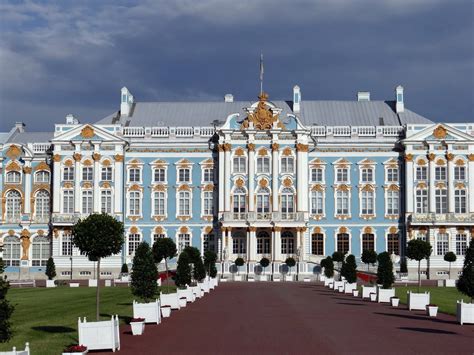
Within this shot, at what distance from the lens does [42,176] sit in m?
79.1

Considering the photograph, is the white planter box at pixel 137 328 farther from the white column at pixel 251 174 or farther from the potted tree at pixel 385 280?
the white column at pixel 251 174

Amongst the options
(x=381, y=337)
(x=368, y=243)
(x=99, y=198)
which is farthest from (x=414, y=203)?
(x=381, y=337)

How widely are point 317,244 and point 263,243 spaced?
4917 mm

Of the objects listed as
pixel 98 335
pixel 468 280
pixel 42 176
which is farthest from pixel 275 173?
pixel 98 335

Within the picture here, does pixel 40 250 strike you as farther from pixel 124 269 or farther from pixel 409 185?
pixel 409 185

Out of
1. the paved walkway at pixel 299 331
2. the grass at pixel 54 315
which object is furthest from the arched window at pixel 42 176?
the paved walkway at pixel 299 331

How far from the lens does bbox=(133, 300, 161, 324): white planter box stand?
93.8 ft

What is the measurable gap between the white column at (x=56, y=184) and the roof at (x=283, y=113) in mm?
7864

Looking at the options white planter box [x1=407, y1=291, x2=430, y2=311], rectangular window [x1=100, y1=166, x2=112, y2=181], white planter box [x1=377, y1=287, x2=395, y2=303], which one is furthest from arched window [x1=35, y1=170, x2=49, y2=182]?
white planter box [x1=407, y1=291, x2=430, y2=311]

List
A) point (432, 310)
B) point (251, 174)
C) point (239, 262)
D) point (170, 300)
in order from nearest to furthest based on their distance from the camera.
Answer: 1. point (432, 310)
2. point (170, 300)
3. point (239, 262)
4. point (251, 174)

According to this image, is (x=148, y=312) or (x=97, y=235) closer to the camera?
(x=97, y=235)

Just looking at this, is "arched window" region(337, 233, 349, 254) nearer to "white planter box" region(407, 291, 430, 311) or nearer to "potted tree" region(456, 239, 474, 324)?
"white planter box" region(407, 291, 430, 311)

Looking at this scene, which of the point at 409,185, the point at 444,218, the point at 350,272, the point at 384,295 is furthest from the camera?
the point at 409,185

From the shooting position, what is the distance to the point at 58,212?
75.9 metres
